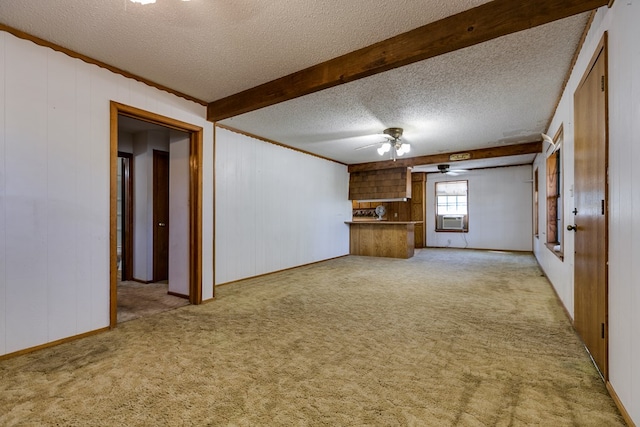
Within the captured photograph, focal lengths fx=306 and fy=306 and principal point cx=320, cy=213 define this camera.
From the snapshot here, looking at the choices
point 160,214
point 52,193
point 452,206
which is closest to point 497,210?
point 452,206

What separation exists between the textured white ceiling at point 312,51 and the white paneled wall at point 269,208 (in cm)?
84

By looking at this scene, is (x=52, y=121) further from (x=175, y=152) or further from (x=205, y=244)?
(x=205, y=244)

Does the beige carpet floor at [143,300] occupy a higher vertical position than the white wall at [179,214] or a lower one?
lower

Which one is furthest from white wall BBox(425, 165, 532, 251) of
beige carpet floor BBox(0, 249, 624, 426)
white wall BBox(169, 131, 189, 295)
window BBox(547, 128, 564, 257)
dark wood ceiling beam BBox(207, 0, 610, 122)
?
white wall BBox(169, 131, 189, 295)

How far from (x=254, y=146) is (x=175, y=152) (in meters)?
1.51

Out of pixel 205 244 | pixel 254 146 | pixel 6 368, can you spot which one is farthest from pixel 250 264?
pixel 6 368

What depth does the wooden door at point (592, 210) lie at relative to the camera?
192 cm

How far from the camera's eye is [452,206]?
9570 millimetres

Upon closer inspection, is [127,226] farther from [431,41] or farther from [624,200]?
[624,200]

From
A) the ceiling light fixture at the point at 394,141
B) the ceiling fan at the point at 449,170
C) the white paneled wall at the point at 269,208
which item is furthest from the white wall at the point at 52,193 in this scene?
the ceiling fan at the point at 449,170

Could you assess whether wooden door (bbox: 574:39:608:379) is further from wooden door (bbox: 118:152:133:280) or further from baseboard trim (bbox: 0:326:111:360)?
wooden door (bbox: 118:152:133:280)

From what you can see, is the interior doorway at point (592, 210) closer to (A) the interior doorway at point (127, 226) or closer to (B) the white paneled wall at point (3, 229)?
(B) the white paneled wall at point (3, 229)

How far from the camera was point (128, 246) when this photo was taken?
5129 mm

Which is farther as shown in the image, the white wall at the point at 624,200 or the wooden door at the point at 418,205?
the wooden door at the point at 418,205
